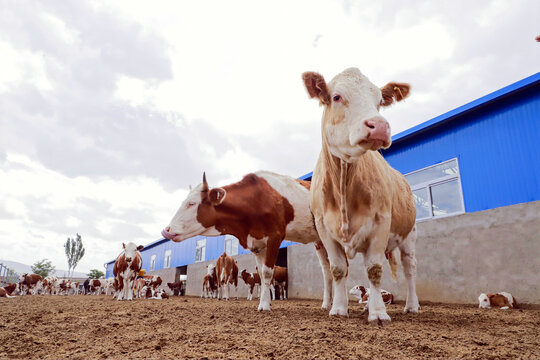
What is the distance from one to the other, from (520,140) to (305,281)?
832cm

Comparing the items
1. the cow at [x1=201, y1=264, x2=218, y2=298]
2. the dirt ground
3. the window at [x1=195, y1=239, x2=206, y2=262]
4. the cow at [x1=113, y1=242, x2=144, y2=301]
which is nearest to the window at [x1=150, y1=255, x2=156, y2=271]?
the window at [x1=195, y1=239, x2=206, y2=262]

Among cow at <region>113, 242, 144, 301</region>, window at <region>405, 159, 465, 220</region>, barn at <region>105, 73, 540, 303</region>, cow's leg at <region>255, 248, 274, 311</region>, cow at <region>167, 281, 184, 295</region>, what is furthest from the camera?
cow at <region>167, 281, 184, 295</region>

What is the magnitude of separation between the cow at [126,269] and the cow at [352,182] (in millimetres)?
10733

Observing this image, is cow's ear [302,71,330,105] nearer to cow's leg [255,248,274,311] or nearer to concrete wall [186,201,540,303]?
cow's leg [255,248,274,311]

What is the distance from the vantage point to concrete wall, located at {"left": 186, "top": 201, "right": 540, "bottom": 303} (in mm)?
6711

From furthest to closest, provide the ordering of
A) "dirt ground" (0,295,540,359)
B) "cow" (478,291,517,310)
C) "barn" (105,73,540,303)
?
"barn" (105,73,540,303) → "cow" (478,291,517,310) → "dirt ground" (0,295,540,359)

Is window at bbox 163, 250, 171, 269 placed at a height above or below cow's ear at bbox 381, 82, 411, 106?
below

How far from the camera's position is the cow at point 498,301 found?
636cm

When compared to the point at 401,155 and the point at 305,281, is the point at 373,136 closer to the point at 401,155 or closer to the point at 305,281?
the point at 401,155

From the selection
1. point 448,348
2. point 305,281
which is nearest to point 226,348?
point 448,348

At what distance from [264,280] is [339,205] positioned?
2383 mm

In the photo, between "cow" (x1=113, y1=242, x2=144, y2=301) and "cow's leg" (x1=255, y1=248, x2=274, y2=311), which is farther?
"cow" (x1=113, y1=242, x2=144, y2=301)

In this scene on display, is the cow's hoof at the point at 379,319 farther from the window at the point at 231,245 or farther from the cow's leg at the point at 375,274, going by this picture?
the window at the point at 231,245

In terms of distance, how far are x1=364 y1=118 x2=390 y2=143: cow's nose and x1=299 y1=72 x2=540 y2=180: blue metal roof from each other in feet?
24.0
